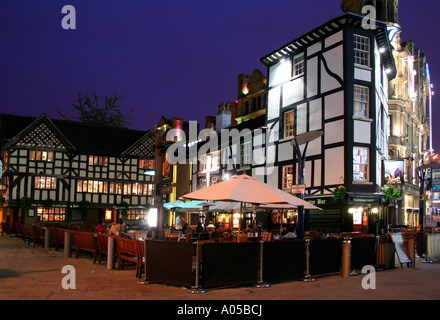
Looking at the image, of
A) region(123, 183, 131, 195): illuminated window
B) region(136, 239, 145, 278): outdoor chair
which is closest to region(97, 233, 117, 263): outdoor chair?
region(136, 239, 145, 278): outdoor chair

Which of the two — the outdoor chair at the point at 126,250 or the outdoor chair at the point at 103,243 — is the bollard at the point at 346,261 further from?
the outdoor chair at the point at 103,243

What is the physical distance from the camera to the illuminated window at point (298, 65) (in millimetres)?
26281

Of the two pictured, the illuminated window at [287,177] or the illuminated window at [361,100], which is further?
the illuminated window at [287,177]

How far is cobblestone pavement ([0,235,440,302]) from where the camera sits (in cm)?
820

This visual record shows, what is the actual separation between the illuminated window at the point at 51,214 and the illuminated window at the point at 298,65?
2785 centimetres

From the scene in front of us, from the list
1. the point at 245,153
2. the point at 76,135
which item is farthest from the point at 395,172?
the point at 76,135

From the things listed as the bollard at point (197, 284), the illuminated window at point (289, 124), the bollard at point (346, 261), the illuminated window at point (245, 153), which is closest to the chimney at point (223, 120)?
the illuminated window at point (245, 153)

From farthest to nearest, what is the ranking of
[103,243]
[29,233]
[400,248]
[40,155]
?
[40,155], [29,233], [400,248], [103,243]

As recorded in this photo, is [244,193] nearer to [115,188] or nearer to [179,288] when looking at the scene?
[179,288]

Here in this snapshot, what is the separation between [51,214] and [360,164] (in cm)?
3105

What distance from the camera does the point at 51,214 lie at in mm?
42531

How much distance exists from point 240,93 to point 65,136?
61.6ft
